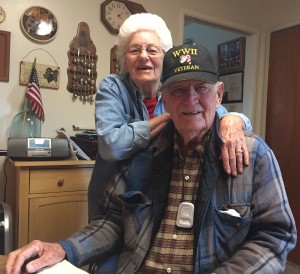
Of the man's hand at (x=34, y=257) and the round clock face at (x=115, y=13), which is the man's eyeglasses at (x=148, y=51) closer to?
the man's hand at (x=34, y=257)

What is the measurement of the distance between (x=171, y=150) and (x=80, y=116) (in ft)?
4.82

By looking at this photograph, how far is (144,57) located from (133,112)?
0.23m

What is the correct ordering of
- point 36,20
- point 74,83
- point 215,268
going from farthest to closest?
point 74,83
point 36,20
point 215,268

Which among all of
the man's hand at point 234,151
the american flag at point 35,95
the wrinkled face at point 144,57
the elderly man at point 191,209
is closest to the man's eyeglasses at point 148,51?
the wrinkled face at point 144,57

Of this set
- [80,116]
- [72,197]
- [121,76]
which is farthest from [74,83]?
[121,76]

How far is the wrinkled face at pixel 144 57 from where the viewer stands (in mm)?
1347

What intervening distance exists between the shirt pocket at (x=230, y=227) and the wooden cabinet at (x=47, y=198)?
1187 millimetres

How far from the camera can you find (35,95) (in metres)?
2.11

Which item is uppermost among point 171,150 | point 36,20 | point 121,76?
point 36,20

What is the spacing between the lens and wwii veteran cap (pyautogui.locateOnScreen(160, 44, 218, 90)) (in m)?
0.95

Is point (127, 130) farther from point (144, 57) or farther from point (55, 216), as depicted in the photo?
point (55, 216)

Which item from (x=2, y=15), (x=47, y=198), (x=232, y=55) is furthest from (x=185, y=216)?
(x=232, y=55)

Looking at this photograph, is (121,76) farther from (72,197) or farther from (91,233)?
(72,197)

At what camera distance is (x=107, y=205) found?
1121 millimetres
